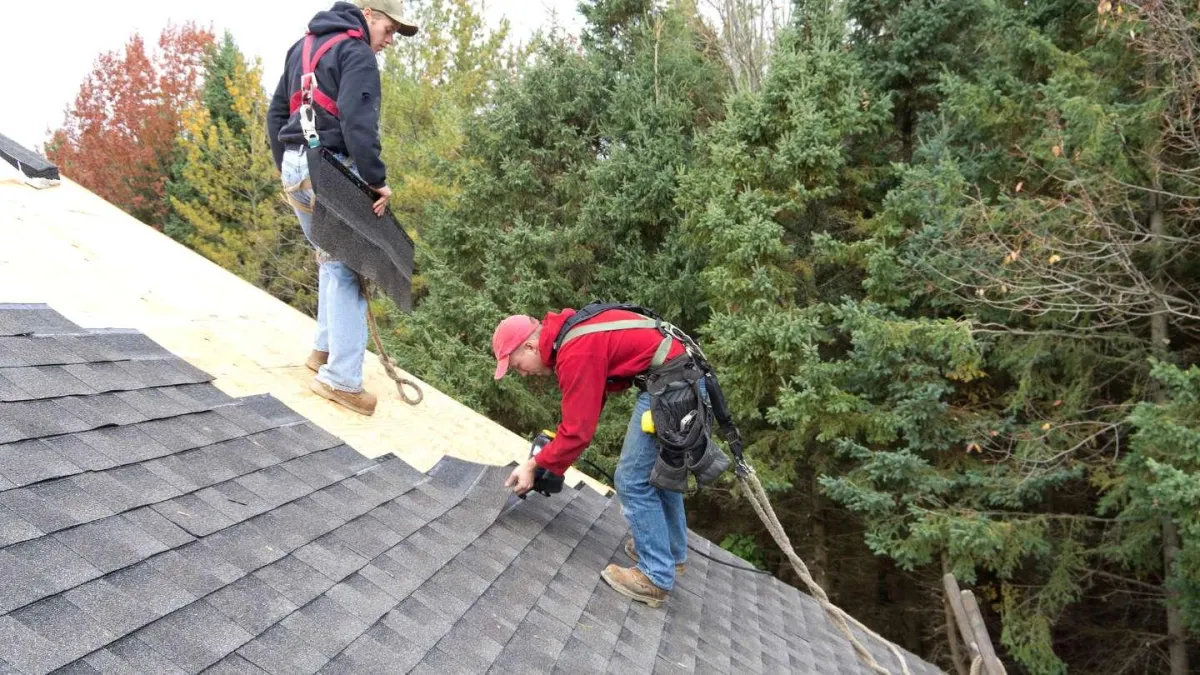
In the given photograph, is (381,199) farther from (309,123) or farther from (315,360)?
(315,360)

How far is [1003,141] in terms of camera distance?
9.44 meters

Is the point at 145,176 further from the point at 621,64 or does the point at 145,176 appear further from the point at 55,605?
the point at 55,605

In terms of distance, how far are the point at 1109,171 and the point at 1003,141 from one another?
1.99 meters

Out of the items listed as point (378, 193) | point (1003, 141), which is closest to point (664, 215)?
point (1003, 141)

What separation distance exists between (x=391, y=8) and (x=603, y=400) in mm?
2119

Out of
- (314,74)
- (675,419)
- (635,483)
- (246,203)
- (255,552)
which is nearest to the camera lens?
(255,552)

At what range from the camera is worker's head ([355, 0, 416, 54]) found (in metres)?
3.53

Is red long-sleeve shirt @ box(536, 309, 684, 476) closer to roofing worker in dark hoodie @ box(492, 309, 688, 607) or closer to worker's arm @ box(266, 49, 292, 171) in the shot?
roofing worker in dark hoodie @ box(492, 309, 688, 607)

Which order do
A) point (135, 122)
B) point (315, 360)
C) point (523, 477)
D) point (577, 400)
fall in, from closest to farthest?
1. point (577, 400)
2. point (523, 477)
3. point (315, 360)
4. point (135, 122)

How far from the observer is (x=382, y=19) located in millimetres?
3561

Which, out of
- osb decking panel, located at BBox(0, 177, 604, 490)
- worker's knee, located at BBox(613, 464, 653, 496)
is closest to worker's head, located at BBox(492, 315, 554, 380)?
worker's knee, located at BBox(613, 464, 653, 496)

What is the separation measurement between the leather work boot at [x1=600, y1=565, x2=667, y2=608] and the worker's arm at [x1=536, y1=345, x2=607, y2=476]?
0.66 m

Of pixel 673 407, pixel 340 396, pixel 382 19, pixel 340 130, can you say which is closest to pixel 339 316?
pixel 340 396

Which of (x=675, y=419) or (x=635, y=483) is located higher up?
(x=675, y=419)
